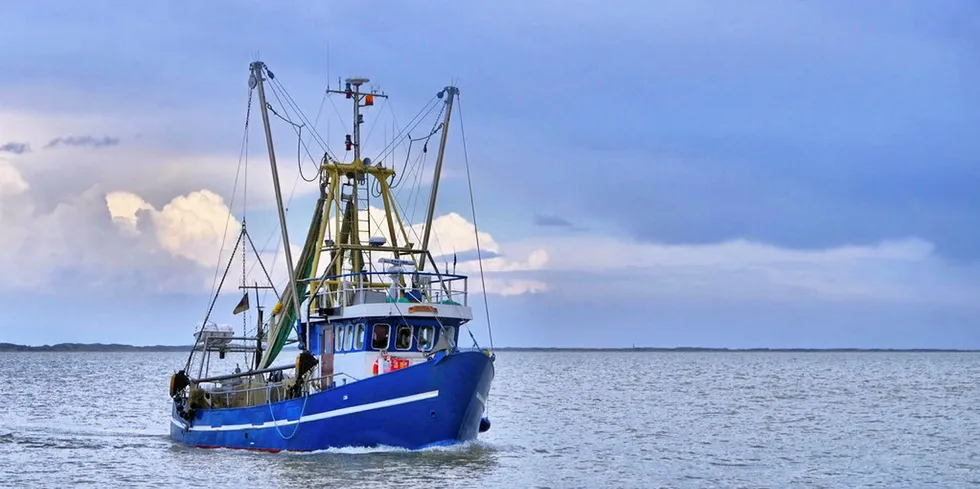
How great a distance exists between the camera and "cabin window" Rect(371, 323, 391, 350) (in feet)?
116

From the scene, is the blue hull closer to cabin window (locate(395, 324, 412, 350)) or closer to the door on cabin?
the door on cabin

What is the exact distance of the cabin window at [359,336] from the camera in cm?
3559

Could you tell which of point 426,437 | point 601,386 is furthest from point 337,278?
point 601,386

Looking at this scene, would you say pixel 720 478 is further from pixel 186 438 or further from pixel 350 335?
pixel 186 438

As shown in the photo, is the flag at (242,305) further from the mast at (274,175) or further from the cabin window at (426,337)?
the cabin window at (426,337)

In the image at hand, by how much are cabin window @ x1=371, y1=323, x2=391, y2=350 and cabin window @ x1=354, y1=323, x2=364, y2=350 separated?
13.6 inches

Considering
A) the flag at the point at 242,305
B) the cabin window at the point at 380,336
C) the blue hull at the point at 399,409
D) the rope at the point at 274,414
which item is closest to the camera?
the blue hull at the point at 399,409

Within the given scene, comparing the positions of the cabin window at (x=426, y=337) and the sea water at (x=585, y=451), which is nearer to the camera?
the sea water at (x=585, y=451)

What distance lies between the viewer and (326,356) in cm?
3694

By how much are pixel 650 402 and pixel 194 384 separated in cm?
3959

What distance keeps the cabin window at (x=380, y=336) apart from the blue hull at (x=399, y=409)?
206cm

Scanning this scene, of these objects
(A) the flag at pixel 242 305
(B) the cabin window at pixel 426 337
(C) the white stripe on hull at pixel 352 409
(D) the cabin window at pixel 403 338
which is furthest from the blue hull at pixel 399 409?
(A) the flag at pixel 242 305

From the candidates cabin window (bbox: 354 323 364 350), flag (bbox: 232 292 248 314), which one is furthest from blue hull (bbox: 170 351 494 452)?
flag (bbox: 232 292 248 314)

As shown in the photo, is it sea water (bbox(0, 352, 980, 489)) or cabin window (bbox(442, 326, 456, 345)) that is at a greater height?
cabin window (bbox(442, 326, 456, 345))
